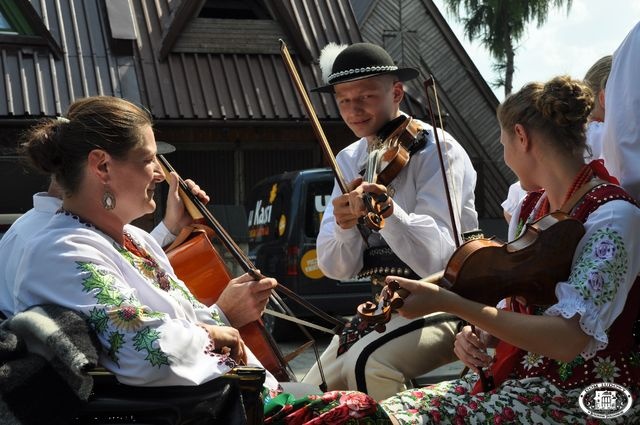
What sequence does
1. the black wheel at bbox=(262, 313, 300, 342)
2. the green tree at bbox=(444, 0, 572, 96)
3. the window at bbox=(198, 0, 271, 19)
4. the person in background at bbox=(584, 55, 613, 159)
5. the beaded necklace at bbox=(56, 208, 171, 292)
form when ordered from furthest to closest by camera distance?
1. the green tree at bbox=(444, 0, 572, 96)
2. the window at bbox=(198, 0, 271, 19)
3. the black wheel at bbox=(262, 313, 300, 342)
4. the person in background at bbox=(584, 55, 613, 159)
5. the beaded necklace at bbox=(56, 208, 171, 292)

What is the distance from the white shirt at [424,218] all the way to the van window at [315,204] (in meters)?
5.56

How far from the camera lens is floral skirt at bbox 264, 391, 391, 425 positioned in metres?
2.23

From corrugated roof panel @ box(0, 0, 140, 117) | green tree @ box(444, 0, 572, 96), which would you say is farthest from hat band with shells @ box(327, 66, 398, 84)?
green tree @ box(444, 0, 572, 96)

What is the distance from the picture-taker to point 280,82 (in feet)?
43.8

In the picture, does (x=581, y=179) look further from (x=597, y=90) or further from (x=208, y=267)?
(x=208, y=267)

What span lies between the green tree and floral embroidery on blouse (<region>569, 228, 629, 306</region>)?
70.0 feet

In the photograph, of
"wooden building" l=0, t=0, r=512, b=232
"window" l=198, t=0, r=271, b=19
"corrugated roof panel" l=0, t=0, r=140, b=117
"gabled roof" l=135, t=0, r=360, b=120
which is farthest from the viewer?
"window" l=198, t=0, r=271, b=19

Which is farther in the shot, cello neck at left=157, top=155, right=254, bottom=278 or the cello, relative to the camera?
cello neck at left=157, top=155, right=254, bottom=278

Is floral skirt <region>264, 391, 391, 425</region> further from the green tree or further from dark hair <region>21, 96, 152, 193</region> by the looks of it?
the green tree

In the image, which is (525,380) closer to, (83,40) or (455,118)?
(83,40)

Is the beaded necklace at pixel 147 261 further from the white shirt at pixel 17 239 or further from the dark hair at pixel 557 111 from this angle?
the dark hair at pixel 557 111

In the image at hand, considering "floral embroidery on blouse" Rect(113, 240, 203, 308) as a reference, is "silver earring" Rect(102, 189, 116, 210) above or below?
above

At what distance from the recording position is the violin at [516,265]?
92.0 inches

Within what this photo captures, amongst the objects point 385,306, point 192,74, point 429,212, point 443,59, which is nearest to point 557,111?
point 385,306
